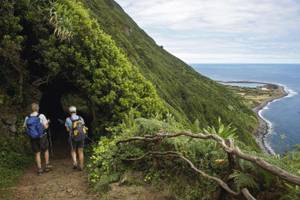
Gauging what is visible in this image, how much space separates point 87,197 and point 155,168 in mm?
1982

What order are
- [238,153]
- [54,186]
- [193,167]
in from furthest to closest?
[54,186]
[193,167]
[238,153]

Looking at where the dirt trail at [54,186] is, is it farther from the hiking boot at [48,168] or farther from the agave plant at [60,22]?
the agave plant at [60,22]

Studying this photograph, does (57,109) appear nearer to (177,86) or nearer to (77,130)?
(77,130)

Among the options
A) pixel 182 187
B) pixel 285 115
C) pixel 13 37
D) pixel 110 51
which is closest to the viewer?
pixel 182 187

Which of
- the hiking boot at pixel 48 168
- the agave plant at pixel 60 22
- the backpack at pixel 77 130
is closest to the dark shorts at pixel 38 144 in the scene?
the hiking boot at pixel 48 168

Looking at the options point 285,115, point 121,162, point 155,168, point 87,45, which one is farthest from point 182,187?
point 285,115

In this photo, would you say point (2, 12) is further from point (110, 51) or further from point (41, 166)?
point (41, 166)

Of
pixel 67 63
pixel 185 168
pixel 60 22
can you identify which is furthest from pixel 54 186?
pixel 60 22

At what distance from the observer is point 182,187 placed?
8633 millimetres

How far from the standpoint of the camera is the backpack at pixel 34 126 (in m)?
12.1

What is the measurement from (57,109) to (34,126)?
338 inches

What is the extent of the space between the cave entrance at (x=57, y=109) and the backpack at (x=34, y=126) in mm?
2348

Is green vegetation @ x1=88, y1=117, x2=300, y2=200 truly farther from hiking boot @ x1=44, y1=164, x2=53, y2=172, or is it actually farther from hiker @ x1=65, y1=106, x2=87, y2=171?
hiking boot @ x1=44, y1=164, x2=53, y2=172

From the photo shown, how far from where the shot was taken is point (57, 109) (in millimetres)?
20703
